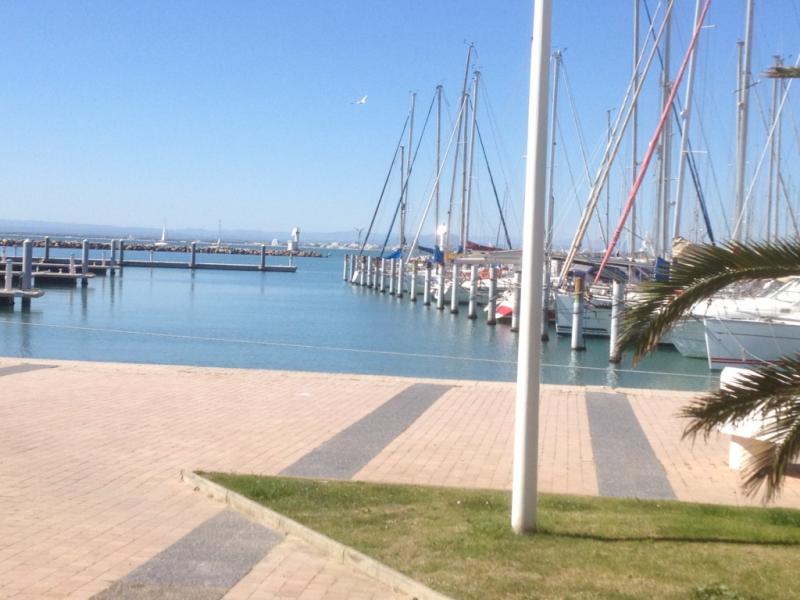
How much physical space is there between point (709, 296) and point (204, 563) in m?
3.67

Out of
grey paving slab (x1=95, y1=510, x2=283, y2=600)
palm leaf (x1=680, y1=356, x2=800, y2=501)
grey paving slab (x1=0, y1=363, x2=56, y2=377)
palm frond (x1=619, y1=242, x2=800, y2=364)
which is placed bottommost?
grey paving slab (x1=95, y1=510, x2=283, y2=600)

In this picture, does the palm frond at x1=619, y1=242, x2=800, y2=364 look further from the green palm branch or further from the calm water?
the calm water

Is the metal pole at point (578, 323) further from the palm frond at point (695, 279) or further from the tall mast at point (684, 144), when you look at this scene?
the palm frond at point (695, 279)

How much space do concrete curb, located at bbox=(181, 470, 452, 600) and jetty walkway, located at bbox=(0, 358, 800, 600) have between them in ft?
0.27

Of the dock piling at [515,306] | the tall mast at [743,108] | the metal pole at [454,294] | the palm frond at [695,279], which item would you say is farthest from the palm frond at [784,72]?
the metal pole at [454,294]

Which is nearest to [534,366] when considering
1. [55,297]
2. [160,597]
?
[160,597]

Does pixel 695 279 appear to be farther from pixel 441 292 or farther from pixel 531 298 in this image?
pixel 441 292

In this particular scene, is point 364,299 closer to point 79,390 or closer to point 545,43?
point 79,390

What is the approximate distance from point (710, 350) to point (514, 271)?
19.9 metres

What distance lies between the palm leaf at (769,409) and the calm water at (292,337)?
12121mm

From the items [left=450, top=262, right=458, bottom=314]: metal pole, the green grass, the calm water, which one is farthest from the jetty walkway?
[left=450, top=262, right=458, bottom=314]: metal pole

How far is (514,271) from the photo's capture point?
46406 mm

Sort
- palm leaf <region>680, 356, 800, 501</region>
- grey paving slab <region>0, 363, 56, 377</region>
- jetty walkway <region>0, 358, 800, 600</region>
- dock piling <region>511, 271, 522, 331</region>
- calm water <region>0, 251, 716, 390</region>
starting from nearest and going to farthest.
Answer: palm leaf <region>680, 356, 800, 501</region>, jetty walkway <region>0, 358, 800, 600</region>, grey paving slab <region>0, 363, 56, 377</region>, calm water <region>0, 251, 716, 390</region>, dock piling <region>511, 271, 522, 331</region>

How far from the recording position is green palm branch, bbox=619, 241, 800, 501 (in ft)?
20.1
